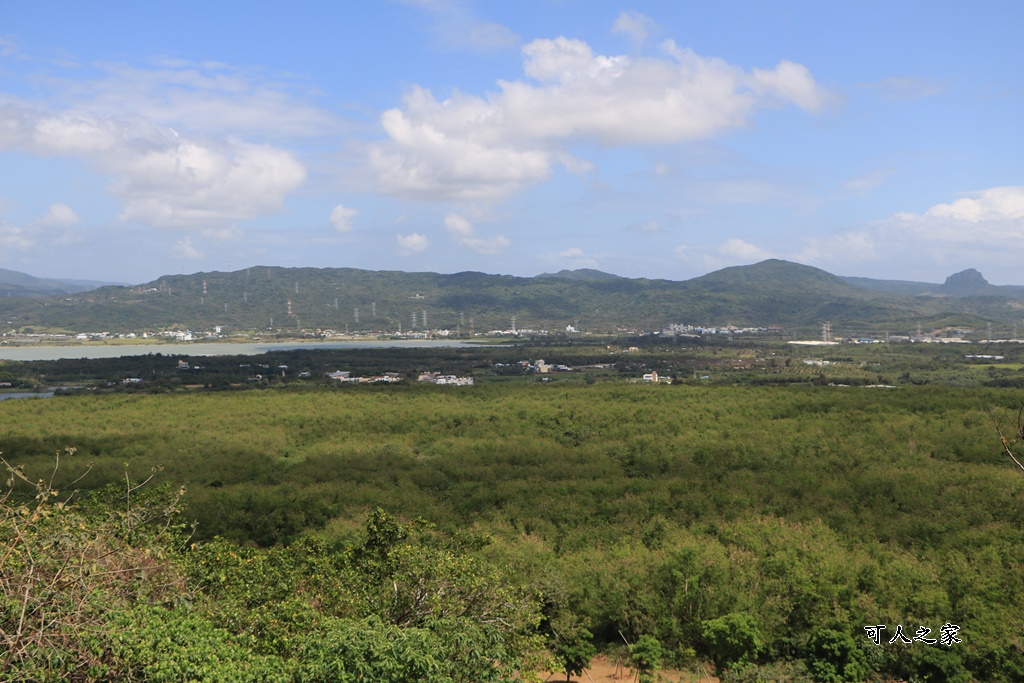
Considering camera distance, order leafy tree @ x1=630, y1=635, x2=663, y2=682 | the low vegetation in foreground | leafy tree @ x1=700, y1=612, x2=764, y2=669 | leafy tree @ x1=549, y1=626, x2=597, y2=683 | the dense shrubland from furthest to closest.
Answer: leafy tree @ x1=700, y1=612, x2=764, y2=669, leafy tree @ x1=549, y1=626, x2=597, y2=683, leafy tree @ x1=630, y1=635, x2=663, y2=682, the dense shrubland, the low vegetation in foreground

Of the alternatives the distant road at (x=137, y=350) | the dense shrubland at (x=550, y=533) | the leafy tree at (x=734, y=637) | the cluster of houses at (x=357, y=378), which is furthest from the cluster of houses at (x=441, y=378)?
the leafy tree at (x=734, y=637)

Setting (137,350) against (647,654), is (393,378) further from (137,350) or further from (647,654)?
(647,654)

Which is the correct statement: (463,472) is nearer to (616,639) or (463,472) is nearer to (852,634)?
(616,639)

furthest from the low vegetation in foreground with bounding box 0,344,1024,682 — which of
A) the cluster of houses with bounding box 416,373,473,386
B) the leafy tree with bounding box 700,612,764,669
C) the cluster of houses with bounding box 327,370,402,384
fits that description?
the cluster of houses with bounding box 416,373,473,386

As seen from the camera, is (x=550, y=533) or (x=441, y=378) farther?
(x=441, y=378)

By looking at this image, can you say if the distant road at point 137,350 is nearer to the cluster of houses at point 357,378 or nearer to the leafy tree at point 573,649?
the cluster of houses at point 357,378

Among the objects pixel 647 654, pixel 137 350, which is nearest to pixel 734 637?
pixel 647 654

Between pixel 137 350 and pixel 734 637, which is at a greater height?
pixel 137 350

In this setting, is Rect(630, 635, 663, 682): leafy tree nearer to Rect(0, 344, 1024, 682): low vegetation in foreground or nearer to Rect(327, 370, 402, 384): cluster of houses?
Rect(0, 344, 1024, 682): low vegetation in foreground
